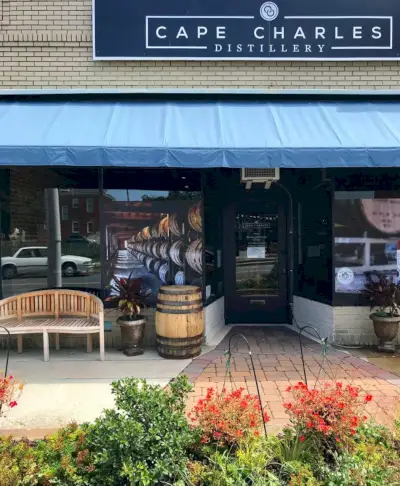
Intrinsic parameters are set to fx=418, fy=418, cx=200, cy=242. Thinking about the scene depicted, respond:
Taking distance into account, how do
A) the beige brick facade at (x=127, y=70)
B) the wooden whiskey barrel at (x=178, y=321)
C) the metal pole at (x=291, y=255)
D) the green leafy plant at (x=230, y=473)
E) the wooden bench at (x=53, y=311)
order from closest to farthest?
the green leafy plant at (x=230, y=473), the wooden whiskey barrel at (x=178, y=321), the wooden bench at (x=53, y=311), the beige brick facade at (x=127, y=70), the metal pole at (x=291, y=255)

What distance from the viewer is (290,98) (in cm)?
644

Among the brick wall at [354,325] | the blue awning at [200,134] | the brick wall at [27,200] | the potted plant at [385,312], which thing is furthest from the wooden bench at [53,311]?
the potted plant at [385,312]

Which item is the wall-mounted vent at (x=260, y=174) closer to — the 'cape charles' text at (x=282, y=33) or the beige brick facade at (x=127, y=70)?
the beige brick facade at (x=127, y=70)

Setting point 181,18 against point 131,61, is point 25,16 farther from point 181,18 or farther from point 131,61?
Result: point 181,18

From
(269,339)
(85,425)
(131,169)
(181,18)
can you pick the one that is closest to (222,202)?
(131,169)

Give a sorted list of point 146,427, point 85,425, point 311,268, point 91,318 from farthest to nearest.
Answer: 1. point 311,268
2. point 91,318
3. point 85,425
4. point 146,427

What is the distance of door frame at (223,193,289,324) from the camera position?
764cm

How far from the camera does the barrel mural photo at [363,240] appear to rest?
630 centimetres

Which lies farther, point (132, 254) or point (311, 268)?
point (311, 268)

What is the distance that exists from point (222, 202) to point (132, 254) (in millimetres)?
2029

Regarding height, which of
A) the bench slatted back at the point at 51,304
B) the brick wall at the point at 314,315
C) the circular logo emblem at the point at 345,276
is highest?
the circular logo emblem at the point at 345,276

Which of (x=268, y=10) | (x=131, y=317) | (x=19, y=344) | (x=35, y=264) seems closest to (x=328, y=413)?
(x=131, y=317)

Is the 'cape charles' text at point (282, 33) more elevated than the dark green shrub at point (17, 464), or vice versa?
the 'cape charles' text at point (282, 33)

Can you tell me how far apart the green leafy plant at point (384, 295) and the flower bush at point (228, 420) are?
147 inches
